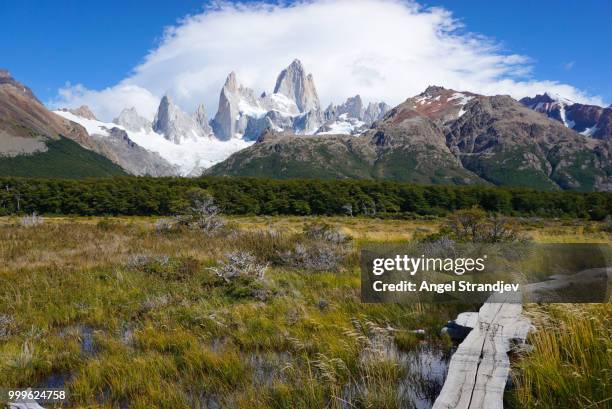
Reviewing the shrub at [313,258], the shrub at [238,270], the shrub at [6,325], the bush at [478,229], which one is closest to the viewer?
the shrub at [6,325]

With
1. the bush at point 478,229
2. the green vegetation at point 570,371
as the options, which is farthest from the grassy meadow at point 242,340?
the bush at point 478,229

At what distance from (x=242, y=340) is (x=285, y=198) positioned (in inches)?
2970

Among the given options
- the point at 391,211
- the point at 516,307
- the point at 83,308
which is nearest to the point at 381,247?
the point at 516,307

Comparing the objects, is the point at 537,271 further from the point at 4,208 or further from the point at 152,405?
the point at 4,208

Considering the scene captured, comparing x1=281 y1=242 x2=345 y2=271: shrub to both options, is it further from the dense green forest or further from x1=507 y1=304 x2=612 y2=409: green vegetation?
the dense green forest

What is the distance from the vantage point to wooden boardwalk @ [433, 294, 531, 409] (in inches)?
150

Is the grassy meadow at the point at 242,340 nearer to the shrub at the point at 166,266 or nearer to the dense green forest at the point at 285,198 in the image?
the shrub at the point at 166,266

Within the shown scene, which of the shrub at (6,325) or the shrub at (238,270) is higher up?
the shrub at (238,270)

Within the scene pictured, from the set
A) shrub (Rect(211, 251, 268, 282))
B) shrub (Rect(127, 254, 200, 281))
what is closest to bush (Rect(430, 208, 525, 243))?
shrub (Rect(211, 251, 268, 282))

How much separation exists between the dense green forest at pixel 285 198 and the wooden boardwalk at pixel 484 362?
216 feet

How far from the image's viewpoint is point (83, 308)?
8.55m

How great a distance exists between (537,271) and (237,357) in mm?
8499

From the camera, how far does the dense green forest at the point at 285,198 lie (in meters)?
74.8

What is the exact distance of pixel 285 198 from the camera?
269ft
